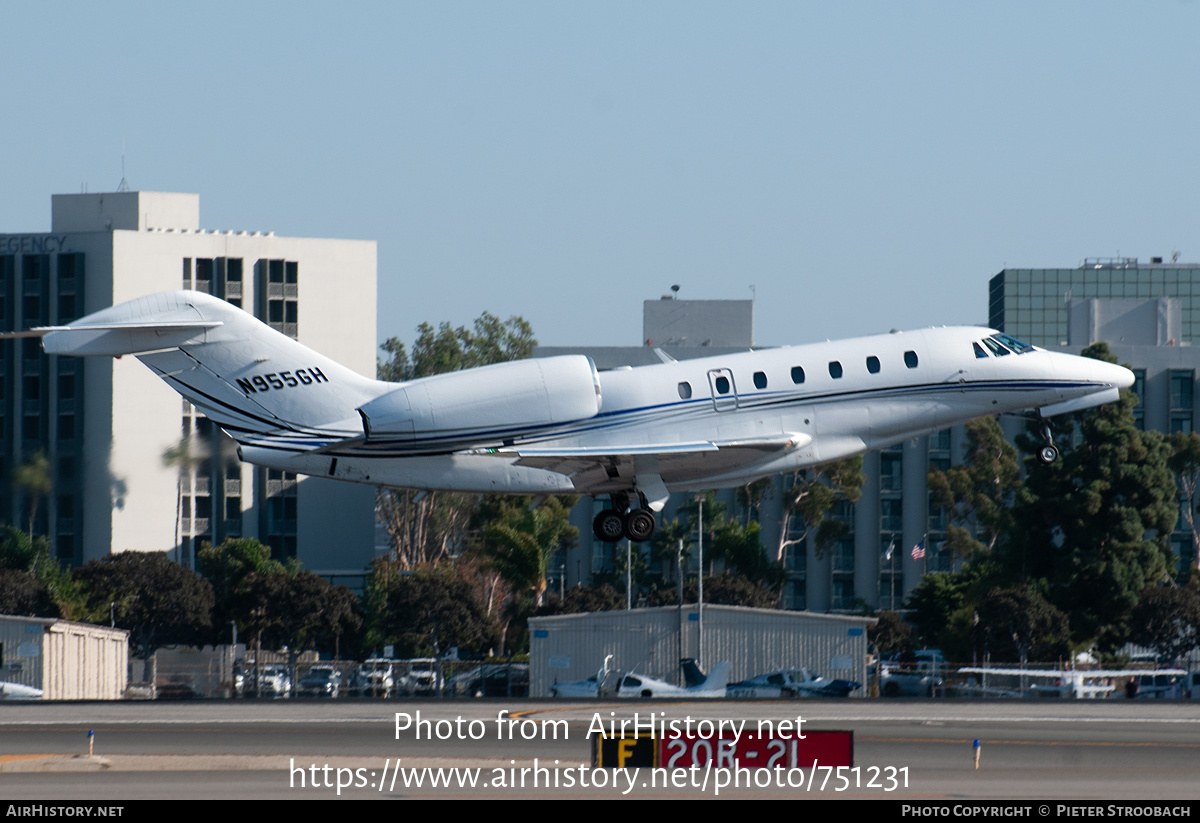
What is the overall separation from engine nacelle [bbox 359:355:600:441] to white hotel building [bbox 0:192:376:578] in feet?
139

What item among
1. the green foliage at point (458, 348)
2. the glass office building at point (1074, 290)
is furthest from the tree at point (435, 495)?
the glass office building at point (1074, 290)

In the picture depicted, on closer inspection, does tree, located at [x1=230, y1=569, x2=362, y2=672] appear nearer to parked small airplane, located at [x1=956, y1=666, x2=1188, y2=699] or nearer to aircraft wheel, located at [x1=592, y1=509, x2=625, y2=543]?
parked small airplane, located at [x1=956, y1=666, x2=1188, y2=699]

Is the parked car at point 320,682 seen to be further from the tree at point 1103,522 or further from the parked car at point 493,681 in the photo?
the tree at point 1103,522

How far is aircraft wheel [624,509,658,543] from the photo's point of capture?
32312 mm

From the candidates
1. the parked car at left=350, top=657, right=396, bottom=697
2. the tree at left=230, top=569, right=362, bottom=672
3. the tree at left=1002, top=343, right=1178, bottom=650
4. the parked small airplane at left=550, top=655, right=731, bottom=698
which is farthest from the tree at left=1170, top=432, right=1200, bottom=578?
the parked car at left=350, top=657, right=396, bottom=697

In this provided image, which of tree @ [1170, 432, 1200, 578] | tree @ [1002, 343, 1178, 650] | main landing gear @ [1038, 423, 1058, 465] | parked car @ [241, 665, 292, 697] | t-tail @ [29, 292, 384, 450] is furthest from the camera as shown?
tree @ [1170, 432, 1200, 578]

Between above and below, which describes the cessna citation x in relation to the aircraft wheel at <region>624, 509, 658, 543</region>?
above

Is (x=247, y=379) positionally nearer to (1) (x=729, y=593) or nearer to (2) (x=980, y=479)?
(1) (x=729, y=593)

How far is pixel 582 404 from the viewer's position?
31.6m

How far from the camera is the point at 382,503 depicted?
274ft

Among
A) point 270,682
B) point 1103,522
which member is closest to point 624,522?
point 270,682

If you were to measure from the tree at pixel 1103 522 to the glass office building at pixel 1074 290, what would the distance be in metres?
80.0
